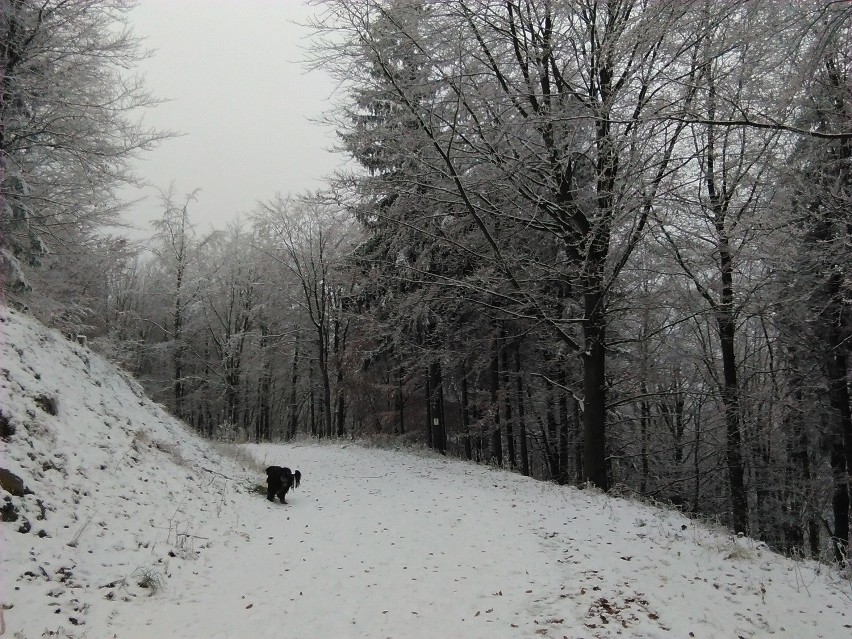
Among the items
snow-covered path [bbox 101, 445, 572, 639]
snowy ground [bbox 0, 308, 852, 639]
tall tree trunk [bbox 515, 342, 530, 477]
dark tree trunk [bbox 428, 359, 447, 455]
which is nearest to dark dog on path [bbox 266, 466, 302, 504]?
snow-covered path [bbox 101, 445, 572, 639]

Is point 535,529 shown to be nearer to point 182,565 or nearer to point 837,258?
point 182,565

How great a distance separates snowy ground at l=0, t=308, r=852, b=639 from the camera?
13.6ft

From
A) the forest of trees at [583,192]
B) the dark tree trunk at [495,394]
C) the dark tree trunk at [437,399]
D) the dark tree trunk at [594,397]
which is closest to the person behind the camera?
the forest of trees at [583,192]

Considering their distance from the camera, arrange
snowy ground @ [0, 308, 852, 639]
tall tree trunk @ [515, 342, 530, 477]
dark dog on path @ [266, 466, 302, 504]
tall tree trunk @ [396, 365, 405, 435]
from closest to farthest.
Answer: snowy ground @ [0, 308, 852, 639] → dark dog on path @ [266, 466, 302, 504] → tall tree trunk @ [515, 342, 530, 477] → tall tree trunk @ [396, 365, 405, 435]

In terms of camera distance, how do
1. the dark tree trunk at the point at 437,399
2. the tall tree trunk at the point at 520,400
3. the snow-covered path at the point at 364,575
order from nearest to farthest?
1. the snow-covered path at the point at 364,575
2. the tall tree trunk at the point at 520,400
3. the dark tree trunk at the point at 437,399

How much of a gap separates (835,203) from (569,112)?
436 centimetres

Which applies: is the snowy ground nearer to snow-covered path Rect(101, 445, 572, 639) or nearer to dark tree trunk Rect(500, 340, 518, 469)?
snow-covered path Rect(101, 445, 572, 639)

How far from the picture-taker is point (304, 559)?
20.3 feet

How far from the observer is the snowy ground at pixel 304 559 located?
4.14 metres

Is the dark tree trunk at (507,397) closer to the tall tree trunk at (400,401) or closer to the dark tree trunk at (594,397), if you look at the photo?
the tall tree trunk at (400,401)

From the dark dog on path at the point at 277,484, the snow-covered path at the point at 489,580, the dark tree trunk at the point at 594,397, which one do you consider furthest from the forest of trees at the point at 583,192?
the dark dog on path at the point at 277,484

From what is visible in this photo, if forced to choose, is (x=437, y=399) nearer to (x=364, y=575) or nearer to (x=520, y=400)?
(x=520, y=400)

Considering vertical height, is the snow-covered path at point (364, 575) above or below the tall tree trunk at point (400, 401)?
below

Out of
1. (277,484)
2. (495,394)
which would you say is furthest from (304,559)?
(495,394)
